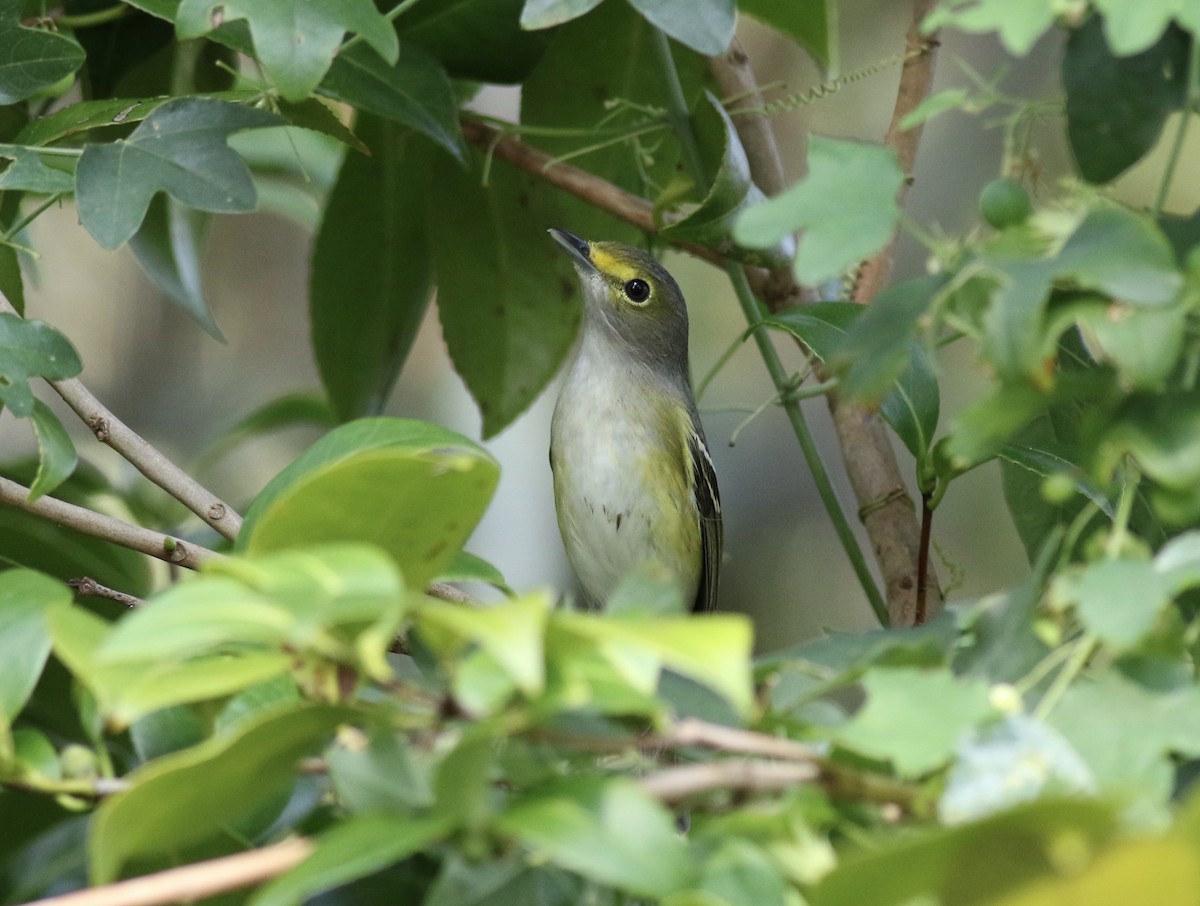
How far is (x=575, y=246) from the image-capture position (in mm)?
3459

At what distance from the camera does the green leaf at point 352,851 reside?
962 millimetres

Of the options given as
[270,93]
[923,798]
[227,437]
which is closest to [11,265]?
[270,93]

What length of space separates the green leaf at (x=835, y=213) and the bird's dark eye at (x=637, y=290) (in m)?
3.00

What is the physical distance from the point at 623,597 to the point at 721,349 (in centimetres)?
595

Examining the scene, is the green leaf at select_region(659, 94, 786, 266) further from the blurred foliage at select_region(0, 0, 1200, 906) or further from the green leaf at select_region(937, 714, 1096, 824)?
the green leaf at select_region(937, 714, 1096, 824)

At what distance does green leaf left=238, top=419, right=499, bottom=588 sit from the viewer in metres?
1.20

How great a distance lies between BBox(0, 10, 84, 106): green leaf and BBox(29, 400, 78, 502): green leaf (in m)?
0.57

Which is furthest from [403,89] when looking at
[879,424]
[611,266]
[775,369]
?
[611,266]

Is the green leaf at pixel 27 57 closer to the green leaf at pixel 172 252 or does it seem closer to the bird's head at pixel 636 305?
the green leaf at pixel 172 252

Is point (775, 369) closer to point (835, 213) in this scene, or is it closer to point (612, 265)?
point (612, 265)

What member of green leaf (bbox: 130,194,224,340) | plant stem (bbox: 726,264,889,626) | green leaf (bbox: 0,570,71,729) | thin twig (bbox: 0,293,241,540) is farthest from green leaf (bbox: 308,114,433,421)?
green leaf (bbox: 0,570,71,729)

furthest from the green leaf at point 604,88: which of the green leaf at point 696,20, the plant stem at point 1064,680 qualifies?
the plant stem at point 1064,680

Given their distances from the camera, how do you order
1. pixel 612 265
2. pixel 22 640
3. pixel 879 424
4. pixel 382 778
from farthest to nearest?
pixel 612 265 → pixel 879 424 → pixel 22 640 → pixel 382 778

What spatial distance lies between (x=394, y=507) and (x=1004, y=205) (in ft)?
2.04
